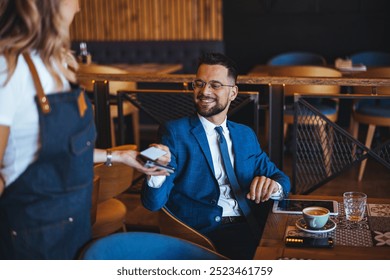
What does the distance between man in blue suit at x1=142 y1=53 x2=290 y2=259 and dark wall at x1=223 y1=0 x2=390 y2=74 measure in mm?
4335

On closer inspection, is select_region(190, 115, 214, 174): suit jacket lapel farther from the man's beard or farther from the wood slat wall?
the wood slat wall

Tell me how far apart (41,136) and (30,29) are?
0.26 meters

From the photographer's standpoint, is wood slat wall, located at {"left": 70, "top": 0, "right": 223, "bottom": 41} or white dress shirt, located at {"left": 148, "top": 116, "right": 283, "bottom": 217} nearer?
white dress shirt, located at {"left": 148, "top": 116, "right": 283, "bottom": 217}

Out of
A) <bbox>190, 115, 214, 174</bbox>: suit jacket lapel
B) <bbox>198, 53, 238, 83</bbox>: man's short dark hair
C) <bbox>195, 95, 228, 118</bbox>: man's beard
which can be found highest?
<bbox>198, 53, 238, 83</bbox>: man's short dark hair

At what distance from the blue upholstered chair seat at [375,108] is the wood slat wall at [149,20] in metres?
2.34

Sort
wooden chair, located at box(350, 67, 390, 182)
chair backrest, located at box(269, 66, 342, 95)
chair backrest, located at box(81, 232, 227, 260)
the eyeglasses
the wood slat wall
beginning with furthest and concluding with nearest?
the wood slat wall < chair backrest, located at box(269, 66, 342, 95) < wooden chair, located at box(350, 67, 390, 182) < the eyeglasses < chair backrest, located at box(81, 232, 227, 260)

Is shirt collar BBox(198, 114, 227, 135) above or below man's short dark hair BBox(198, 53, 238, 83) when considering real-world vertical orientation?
below

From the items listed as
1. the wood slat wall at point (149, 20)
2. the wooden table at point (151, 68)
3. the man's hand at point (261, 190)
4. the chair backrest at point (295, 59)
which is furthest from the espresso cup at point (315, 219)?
the wood slat wall at point (149, 20)

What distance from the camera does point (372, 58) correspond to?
20.4 ft

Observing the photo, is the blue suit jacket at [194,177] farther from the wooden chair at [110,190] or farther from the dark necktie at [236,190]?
the wooden chair at [110,190]

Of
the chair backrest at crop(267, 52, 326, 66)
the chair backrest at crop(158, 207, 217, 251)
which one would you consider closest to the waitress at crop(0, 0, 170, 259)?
the chair backrest at crop(158, 207, 217, 251)

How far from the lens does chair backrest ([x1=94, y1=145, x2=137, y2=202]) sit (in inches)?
A: 116

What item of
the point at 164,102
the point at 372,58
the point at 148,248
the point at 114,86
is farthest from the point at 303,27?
the point at 148,248
